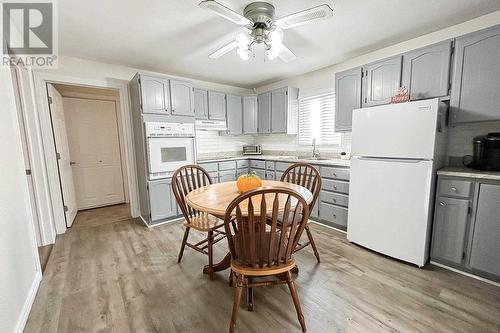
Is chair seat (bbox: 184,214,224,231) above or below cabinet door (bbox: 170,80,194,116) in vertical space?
below

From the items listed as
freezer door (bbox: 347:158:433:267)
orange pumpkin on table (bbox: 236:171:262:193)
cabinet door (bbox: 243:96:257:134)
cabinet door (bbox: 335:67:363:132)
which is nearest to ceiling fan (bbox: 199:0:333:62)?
orange pumpkin on table (bbox: 236:171:262:193)

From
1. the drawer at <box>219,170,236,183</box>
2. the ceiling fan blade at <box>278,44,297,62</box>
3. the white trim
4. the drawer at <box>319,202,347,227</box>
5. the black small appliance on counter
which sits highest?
the ceiling fan blade at <box>278,44,297,62</box>

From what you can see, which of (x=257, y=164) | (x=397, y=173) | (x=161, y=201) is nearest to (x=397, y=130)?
(x=397, y=173)

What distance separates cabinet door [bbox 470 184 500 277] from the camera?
1.72m

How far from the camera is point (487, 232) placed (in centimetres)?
176

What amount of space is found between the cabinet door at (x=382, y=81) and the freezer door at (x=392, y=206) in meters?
0.84

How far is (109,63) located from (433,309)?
450 cm

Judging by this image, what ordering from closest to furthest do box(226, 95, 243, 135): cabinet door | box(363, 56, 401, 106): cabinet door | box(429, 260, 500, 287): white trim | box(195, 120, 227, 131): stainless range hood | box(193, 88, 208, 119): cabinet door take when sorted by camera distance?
box(429, 260, 500, 287): white trim, box(363, 56, 401, 106): cabinet door, box(193, 88, 208, 119): cabinet door, box(195, 120, 227, 131): stainless range hood, box(226, 95, 243, 135): cabinet door

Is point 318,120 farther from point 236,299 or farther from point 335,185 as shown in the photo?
point 236,299

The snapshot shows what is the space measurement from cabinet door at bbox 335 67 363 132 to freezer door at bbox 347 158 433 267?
815mm

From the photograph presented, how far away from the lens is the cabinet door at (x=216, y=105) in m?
3.97

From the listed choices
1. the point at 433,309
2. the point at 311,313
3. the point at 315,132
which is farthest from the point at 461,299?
the point at 315,132

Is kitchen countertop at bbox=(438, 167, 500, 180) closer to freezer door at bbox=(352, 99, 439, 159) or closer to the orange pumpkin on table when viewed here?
freezer door at bbox=(352, 99, 439, 159)

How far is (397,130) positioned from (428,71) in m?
0.79
